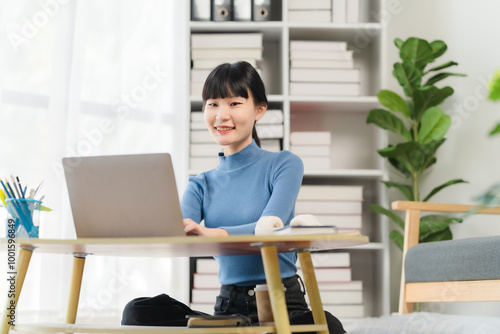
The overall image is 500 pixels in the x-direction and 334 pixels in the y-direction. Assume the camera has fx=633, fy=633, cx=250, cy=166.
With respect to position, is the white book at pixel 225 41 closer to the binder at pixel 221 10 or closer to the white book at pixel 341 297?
the binder at pixel 221 10

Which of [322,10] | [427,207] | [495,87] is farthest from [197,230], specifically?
[322,10]

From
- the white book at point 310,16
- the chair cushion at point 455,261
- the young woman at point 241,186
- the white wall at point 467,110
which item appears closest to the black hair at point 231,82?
the young woman at point 241,186

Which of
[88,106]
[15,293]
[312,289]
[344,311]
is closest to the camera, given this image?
[15,293]

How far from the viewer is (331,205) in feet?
9.11

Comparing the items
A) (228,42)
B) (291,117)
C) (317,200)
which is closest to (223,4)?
(228,42)

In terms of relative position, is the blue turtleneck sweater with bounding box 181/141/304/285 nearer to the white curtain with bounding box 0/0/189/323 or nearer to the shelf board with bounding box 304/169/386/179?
the white curtain with bounding box 0/0/189/323

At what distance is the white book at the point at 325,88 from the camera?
285 cm

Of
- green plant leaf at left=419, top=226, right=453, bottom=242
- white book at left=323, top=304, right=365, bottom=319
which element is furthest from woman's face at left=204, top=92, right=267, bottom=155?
green plant leaf at left=419, top=226, right=453, bottom=242

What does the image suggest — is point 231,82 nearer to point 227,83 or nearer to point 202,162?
point 227,83

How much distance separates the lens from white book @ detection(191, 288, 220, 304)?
2643 mm

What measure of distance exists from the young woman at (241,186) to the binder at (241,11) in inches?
49.4

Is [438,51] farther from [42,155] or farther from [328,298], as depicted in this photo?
[42,155]

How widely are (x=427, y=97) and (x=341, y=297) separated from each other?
3.18 ft

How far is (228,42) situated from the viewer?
2.82m
